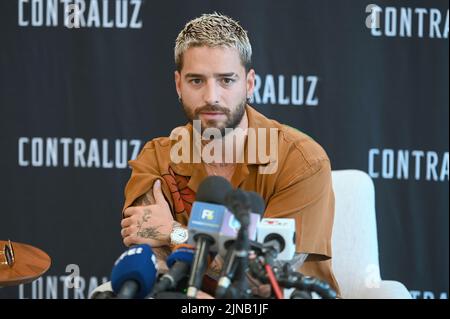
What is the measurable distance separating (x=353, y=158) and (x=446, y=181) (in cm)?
53

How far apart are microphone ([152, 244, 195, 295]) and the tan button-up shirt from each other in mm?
824

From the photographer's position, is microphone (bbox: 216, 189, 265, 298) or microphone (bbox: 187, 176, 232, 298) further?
microphone (bbox: 187, 176, 232, 298)

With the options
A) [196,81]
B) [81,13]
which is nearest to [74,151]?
[81,13]

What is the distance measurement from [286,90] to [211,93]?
1.47 m

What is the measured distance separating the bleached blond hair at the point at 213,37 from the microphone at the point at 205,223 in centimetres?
96

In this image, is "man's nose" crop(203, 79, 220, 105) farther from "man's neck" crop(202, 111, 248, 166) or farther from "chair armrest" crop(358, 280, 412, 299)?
"chair armrest" crop(358, 280, 412, 299)

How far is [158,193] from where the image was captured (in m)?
2.51

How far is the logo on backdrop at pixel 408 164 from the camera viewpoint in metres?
3.85

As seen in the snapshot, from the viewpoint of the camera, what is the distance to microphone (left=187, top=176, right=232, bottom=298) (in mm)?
1509

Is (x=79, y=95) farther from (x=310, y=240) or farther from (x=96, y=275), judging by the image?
(x=310, y=240)

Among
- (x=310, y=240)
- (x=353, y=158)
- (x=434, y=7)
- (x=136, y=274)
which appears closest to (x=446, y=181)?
(x=353, y=158)

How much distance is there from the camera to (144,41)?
150 inches

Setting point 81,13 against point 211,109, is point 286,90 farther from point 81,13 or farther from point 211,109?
point 211,109


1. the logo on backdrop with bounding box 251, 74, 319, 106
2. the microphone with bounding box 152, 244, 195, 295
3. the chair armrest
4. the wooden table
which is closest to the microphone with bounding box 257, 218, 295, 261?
the microphone with bounding box 152, 244, 195, 295
